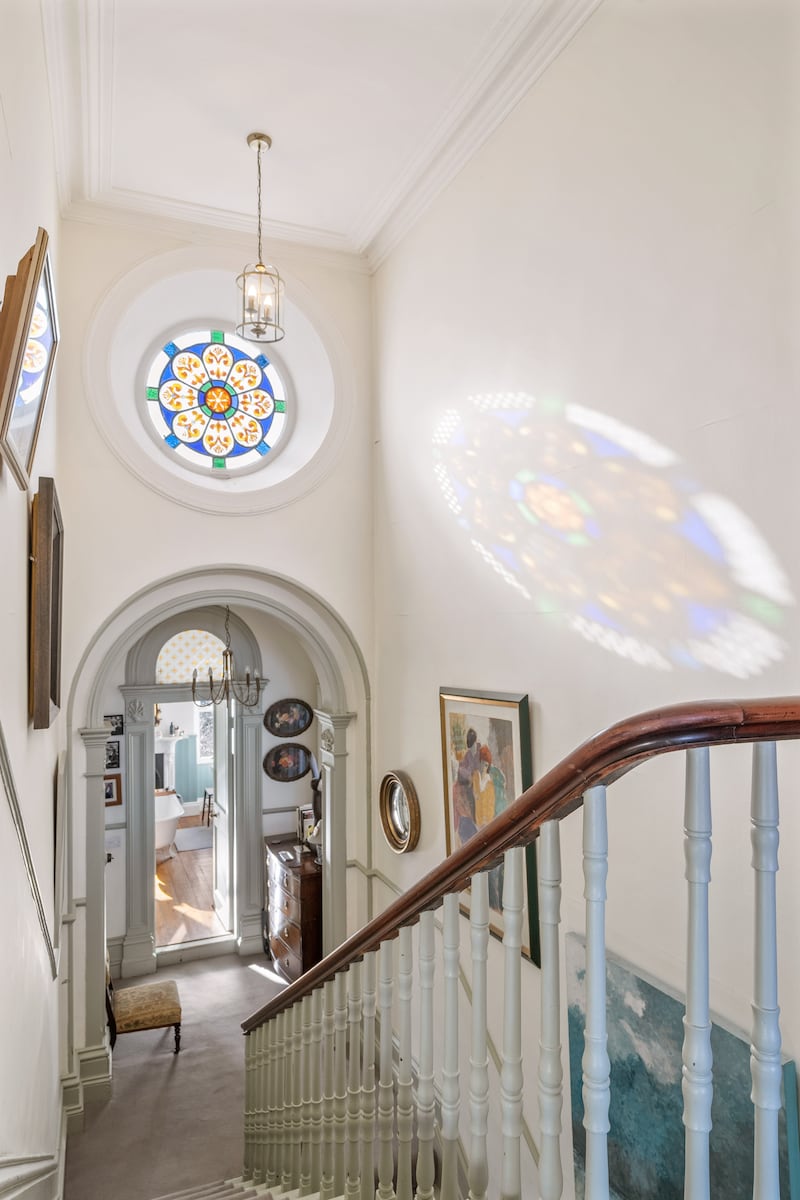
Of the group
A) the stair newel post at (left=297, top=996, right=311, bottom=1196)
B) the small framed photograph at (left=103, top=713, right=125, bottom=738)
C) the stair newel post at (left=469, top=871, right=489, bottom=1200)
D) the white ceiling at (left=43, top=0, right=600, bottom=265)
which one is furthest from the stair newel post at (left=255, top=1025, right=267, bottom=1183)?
the white ceiling at (left=43, top=0, right=600, bottom=265)

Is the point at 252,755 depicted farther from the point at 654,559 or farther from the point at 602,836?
the point at 602,836

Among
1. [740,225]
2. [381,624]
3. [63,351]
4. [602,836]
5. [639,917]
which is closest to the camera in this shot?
[602,836]

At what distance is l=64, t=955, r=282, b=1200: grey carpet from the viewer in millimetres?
4871

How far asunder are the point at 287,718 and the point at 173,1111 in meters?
3.91

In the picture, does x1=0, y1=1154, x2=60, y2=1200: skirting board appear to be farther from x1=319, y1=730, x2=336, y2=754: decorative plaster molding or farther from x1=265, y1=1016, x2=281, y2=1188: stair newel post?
x1=319, y1=730, x2=336, y2=754: decorative plaster molding

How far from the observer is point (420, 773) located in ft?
16.6

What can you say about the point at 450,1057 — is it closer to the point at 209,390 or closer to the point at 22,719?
the point at 22,719

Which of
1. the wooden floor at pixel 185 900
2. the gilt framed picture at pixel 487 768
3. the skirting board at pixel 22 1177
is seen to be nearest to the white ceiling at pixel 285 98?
the gilt framed picture at pixel 487 768

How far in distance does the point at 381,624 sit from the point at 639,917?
3078 mm

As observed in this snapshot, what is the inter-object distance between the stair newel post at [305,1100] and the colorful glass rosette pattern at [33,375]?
2.36 meters

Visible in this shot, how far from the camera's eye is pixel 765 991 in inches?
44.5

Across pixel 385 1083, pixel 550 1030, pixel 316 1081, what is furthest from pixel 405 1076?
pixel 316 1081

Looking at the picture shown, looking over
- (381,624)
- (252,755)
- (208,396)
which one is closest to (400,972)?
(381,624)

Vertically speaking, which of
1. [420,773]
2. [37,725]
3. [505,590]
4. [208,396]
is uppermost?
[208,396]
